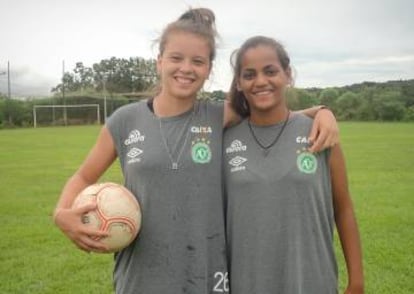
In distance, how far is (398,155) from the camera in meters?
18.2

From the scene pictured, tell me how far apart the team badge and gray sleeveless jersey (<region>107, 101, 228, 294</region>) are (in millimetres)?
369

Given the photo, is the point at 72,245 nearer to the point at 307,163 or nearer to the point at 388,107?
the point at 307,163

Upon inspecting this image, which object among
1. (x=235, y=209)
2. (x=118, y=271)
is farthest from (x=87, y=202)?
(x=235, y=209)

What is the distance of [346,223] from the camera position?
2656mm

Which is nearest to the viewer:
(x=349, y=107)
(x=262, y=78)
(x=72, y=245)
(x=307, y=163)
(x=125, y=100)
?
(x=307, y=163)

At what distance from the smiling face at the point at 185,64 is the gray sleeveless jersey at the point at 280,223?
16.0 inches

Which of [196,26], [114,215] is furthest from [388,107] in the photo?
[114,215]

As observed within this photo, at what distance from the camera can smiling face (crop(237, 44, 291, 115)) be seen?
8.46 feet

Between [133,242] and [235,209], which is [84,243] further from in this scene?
[235,209]

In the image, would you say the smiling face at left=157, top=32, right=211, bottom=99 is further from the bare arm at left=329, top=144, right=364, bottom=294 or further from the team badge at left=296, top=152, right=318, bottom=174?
the bare arm at left=329, top=144, right=364, bottom=294

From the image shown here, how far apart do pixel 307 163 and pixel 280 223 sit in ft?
0.97

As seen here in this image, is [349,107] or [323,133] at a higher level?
[349,107]

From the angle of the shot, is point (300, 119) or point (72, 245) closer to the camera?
point (300, 119)

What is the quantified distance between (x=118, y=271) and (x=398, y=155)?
17.0m
